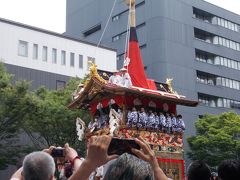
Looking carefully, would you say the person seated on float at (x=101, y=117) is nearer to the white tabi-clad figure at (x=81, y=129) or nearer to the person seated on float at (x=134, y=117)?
the white tabi-clad figure at (x=81, y=129)

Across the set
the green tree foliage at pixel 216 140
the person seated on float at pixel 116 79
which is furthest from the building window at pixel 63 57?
the person seated on float at pixel 116 79

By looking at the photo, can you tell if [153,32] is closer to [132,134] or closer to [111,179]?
[132,134]

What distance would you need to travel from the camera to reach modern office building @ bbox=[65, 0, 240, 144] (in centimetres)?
4491

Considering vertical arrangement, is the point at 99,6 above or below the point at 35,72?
above

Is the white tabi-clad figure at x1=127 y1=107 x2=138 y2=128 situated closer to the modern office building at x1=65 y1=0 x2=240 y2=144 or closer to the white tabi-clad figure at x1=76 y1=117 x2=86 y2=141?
the white tabi-clad figure at x1=76 y1=117 x2=86 y2=141

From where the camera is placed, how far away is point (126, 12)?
162 ft

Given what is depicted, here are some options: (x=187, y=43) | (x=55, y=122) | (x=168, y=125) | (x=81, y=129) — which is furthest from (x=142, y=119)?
(x=187, y=43)

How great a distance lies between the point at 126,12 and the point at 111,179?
157 feet

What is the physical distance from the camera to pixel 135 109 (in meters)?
13.6

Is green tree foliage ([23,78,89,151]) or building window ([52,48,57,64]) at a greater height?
building window ([52,48,57,64])

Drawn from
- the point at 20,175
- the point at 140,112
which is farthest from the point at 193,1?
the point at 20,175

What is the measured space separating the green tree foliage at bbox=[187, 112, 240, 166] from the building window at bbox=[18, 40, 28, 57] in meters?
16.1

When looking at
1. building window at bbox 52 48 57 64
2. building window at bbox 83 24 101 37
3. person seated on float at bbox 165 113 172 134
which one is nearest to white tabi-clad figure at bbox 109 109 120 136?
person seated on float at bbox 165 113 172 134

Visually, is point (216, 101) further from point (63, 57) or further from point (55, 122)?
point (55, 122)
